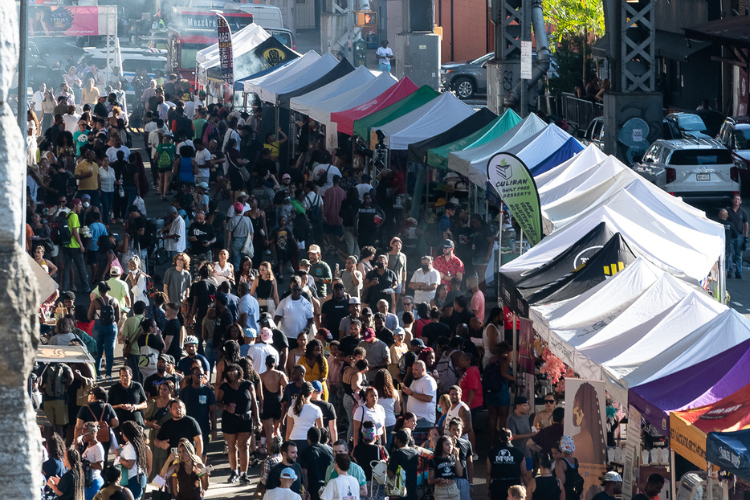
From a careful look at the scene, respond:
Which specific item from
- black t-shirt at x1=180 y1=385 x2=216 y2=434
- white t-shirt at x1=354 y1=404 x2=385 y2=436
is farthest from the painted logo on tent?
black t-shirt at x1=180 y1=385 x2=216 y2=434

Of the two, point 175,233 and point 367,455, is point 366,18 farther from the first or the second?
point 367,455

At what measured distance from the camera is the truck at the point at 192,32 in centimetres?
4472

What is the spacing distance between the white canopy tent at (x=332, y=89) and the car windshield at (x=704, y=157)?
7.64 m

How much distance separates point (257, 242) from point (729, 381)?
430 inches

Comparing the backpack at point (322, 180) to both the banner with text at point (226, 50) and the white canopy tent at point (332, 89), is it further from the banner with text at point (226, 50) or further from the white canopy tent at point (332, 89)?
the banner with text at point (226, 50)

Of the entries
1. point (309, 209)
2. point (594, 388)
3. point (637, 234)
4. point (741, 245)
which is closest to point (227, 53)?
point (309, 209)

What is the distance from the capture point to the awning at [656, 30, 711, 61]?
128 ft

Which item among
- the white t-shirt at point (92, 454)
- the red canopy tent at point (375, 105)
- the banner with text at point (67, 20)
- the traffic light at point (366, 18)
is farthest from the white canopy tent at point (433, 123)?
the banner with text at point (67, 20)

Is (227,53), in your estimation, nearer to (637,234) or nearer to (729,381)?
(637,234)

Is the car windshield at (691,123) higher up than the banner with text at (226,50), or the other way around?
the banner with text at (226,50)

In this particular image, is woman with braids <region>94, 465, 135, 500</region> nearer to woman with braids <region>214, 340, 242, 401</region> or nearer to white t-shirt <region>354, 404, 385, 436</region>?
white t-shirt <region>354, 404, 385, 436</region>

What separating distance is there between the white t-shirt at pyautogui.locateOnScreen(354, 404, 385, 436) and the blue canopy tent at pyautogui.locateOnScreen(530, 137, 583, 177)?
8347 millimetres

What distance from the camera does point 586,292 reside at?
11914mm

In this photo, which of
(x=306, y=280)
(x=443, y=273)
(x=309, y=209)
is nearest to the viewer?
(x=306, y=280)
